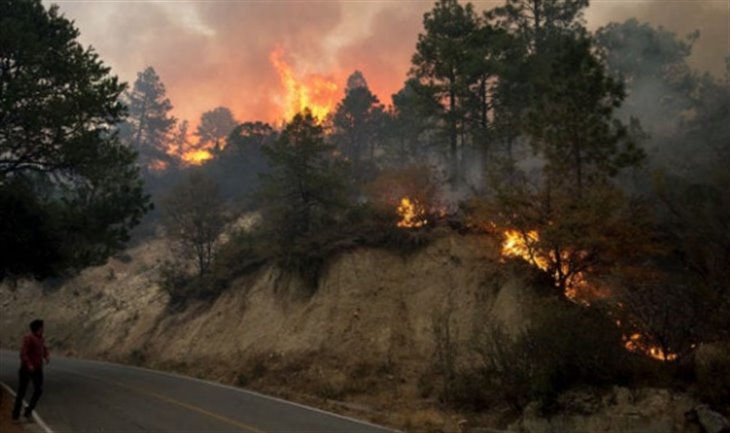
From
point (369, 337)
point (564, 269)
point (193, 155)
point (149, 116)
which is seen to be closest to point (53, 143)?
point (369, 337)

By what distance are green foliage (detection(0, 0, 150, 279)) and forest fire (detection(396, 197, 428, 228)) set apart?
45.2 ft

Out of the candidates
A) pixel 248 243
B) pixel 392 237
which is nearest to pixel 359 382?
pixel 392 237

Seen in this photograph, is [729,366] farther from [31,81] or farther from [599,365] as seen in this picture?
[31,81]

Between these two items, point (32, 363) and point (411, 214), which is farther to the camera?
point (411, 214)

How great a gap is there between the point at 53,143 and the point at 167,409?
12309 mm

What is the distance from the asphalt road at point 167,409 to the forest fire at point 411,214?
43.5ft

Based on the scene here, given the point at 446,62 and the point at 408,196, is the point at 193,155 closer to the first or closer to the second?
the point at 446,62

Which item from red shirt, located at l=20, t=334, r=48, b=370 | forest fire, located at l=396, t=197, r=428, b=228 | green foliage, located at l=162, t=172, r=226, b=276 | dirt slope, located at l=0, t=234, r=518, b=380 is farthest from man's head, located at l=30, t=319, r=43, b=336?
green foliage, located at l=162, t=172, r=226, b=276

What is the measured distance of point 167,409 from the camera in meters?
16.4

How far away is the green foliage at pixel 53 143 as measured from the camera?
21.3m

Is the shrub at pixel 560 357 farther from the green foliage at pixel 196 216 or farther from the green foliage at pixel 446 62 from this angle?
the green foliage at pixel 196 216

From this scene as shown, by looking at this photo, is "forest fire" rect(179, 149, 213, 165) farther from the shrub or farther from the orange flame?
the shrub

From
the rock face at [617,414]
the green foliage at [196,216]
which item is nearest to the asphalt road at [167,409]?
the rock face at [617,414]

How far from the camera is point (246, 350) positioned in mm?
28328
